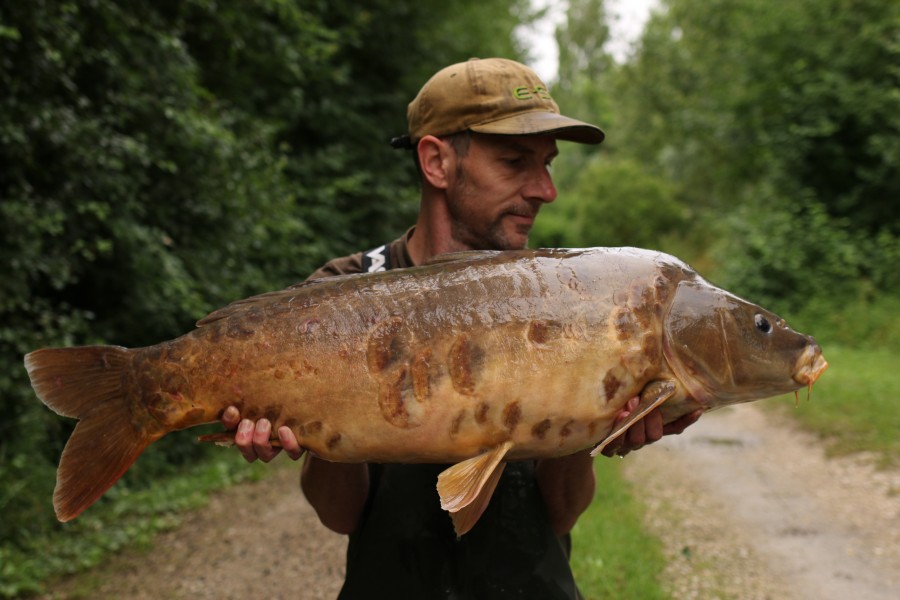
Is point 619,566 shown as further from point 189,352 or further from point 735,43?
point 735,43

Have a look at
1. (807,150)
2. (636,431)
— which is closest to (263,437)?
(636,431)

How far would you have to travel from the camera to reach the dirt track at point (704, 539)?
14.2 ft

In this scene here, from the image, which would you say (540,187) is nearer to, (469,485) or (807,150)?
(469,485)

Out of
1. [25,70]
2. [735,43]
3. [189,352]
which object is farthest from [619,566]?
[735,43]

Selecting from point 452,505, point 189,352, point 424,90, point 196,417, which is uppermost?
point 424,90

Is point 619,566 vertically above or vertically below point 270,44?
below

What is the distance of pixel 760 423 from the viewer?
25.6 ft

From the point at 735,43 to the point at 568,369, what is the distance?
622 inches

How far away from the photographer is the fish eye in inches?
80.0

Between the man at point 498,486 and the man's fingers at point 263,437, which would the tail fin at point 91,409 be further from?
the man at point 498,486

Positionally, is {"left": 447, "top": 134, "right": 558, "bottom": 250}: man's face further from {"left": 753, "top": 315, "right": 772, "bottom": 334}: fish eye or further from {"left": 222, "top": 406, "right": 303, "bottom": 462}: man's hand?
{"left": 222, "top": 406, "right": 303, "bottom": 462}: man's hand

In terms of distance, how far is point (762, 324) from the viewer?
204cm

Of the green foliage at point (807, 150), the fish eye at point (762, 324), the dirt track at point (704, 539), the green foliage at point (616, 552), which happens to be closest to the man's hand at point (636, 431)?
the fish eye at point (762, 324)

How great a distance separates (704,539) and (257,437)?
154 inches
